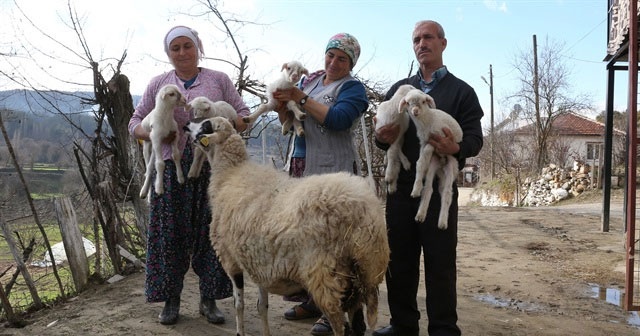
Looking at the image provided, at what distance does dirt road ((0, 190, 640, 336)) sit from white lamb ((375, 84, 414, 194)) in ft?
5.14

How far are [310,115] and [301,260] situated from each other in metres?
1.27

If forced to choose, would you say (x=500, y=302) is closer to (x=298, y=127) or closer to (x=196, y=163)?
(x=298, y=127)

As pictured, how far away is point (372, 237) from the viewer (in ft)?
10.1

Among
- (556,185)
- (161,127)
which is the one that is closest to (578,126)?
(556,185)

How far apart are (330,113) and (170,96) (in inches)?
47.5

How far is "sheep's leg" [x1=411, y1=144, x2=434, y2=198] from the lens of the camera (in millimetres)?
3406

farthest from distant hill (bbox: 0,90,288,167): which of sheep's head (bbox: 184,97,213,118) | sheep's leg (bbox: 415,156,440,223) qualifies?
sheep's leg (bbox: 415,156,440,223)

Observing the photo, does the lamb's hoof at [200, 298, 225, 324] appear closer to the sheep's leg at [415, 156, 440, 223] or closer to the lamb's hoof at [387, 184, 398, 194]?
the lamb's hoof at [387, 184, 398, 194]

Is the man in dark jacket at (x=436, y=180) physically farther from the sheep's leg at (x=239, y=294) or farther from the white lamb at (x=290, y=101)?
the sheep's leg at (x=239, y=294)

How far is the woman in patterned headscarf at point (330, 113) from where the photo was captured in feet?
12.2

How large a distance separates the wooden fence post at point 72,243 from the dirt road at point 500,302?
0.25 meters

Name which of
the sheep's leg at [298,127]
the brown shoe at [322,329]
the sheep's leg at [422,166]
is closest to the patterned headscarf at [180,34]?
the sheep's leg at [298,127]

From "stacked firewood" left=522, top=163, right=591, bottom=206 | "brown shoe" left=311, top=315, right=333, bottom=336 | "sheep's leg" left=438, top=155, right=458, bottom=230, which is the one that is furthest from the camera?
"stacked firewood" left=522, top=163, right=591, bottom=206

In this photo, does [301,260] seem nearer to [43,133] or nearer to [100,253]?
[100,253]
